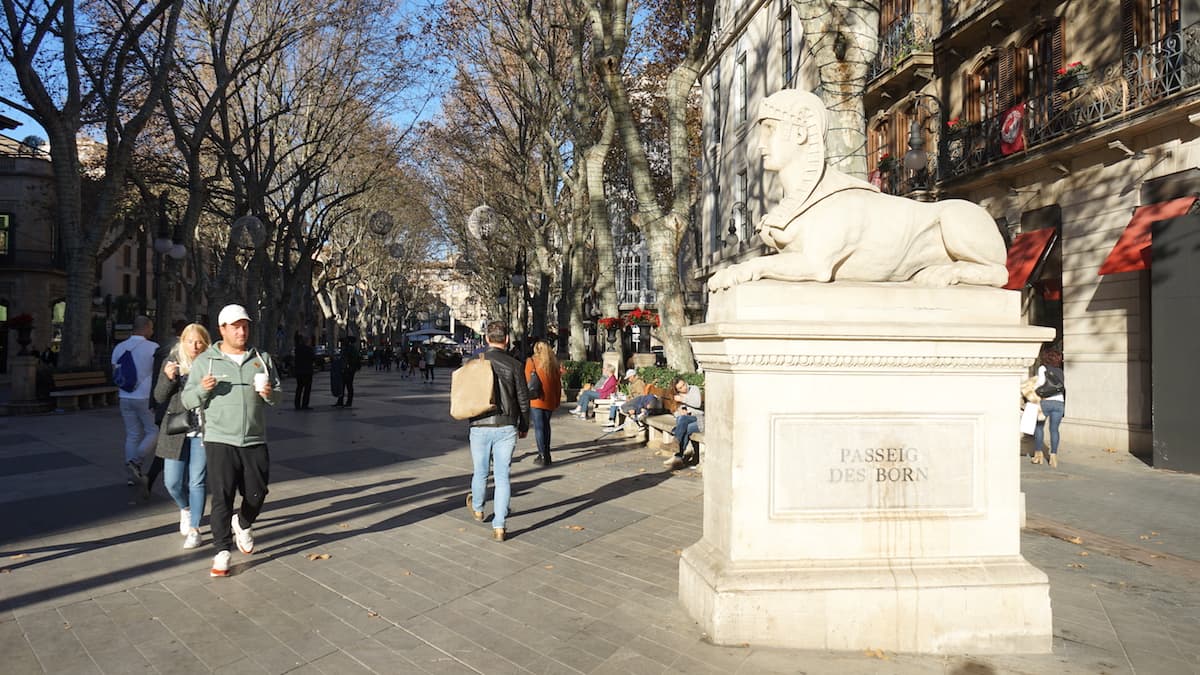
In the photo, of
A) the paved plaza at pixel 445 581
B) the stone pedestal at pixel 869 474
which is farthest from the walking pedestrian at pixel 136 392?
the stone pedestal at pixel 869 474

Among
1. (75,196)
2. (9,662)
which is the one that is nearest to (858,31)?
(9,662)

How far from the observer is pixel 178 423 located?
5.67 metres

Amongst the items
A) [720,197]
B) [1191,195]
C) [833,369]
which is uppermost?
[720,197]

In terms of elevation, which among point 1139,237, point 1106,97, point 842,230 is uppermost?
point 1106,97

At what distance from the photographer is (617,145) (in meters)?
30.1

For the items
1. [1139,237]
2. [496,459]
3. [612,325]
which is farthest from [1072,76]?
[496,459]

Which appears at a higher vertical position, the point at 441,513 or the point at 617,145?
the point at 617,145

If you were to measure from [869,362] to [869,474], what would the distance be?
1.91 feet

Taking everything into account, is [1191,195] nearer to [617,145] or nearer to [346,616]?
[346,616]

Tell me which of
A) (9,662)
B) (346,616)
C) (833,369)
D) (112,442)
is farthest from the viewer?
(112,442)

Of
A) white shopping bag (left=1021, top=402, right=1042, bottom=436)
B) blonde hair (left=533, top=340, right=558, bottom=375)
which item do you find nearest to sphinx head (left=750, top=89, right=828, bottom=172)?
blonde hair (left=533, top=340, right=558, bottom=375)

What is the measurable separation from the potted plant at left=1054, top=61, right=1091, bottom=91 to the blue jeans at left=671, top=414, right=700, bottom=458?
378 inches

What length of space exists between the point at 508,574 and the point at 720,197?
80.5 feet

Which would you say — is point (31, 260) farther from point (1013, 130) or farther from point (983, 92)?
point (1013, 130)
